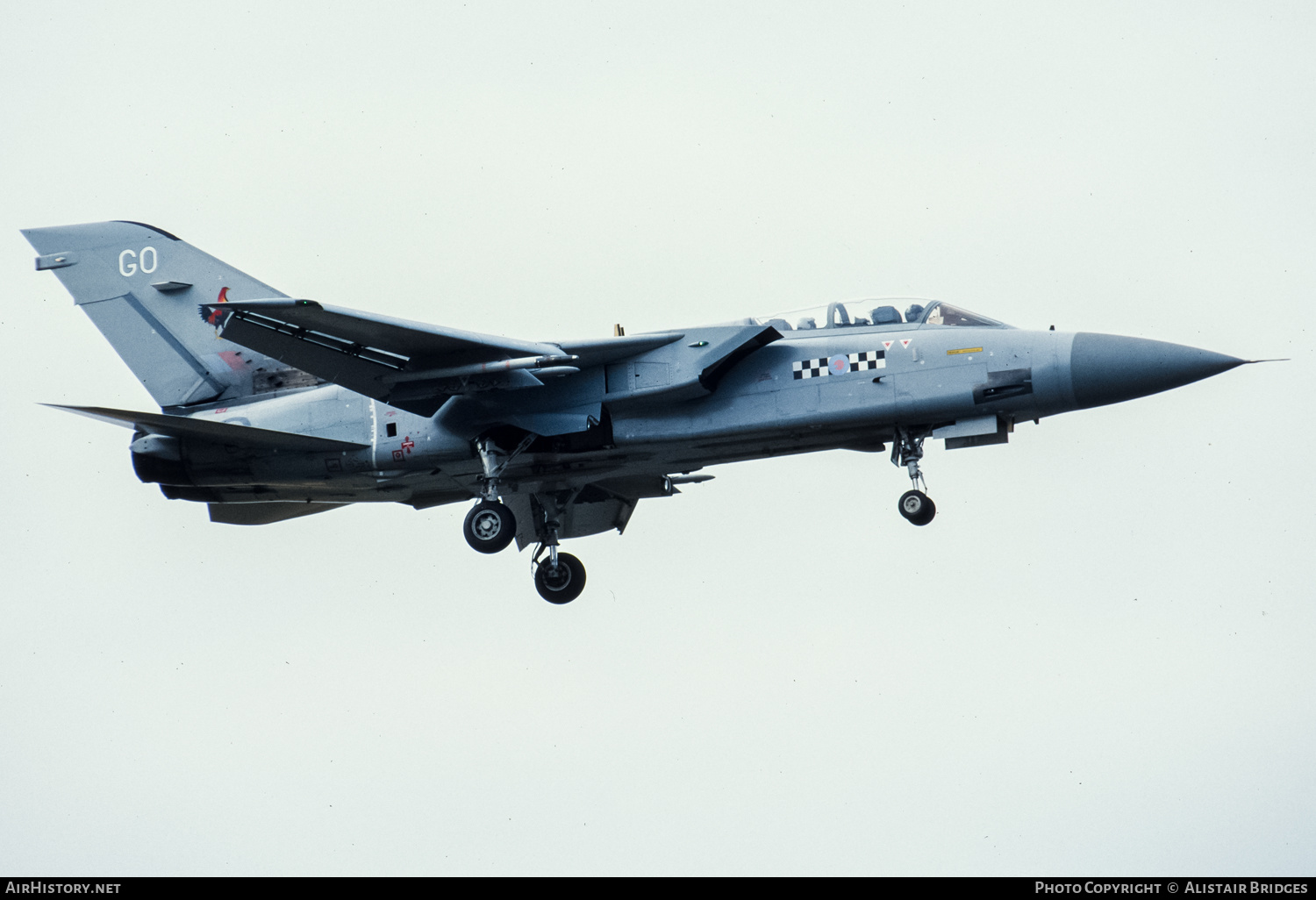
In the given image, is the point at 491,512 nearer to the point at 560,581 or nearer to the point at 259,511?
the point at 560,581

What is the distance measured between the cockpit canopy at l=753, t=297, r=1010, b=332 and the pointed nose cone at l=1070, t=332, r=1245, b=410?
1.16m

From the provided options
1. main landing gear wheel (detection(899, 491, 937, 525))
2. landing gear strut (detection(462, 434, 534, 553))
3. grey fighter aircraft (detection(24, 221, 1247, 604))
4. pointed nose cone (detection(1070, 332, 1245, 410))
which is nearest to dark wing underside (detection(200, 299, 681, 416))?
grey fighter aircraft (detection(24, 221, 1247, 604))

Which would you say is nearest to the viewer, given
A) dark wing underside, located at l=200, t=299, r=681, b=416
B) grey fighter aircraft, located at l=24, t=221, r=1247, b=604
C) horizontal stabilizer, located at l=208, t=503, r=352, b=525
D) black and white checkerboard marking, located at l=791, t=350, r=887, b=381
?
dark wing underside, located at l=200, t=299, r=681, b=416

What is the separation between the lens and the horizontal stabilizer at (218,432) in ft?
61.2

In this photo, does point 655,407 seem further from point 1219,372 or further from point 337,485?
point 1219,372

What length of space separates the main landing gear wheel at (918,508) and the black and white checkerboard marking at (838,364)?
1.60m

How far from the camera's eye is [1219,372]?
55.5 feet

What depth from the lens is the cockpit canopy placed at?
17875 mm

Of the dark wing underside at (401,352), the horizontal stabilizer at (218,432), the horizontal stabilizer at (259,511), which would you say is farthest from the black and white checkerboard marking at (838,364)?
the horizontal stabilizer at (259,511)

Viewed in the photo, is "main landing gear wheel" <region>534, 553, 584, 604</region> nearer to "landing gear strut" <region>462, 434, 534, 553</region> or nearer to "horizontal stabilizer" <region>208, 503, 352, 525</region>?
"landing gear strut" <region>462, 434, 534, 553</region>

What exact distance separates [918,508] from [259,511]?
9.59m
